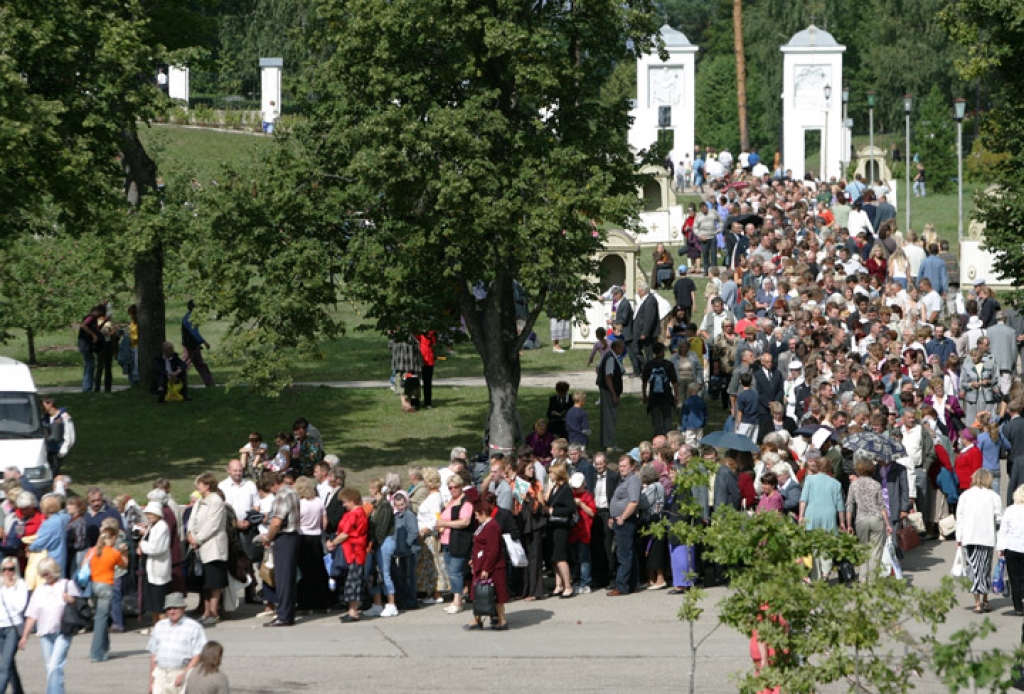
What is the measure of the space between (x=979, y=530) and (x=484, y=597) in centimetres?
534

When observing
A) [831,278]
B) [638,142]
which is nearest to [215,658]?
[831,278]

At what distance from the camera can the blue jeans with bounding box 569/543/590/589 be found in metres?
19.1

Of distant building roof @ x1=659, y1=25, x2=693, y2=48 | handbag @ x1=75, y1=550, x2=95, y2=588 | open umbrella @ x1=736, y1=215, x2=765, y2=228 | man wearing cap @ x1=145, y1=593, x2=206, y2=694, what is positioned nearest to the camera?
man wearing cap @ x1=145, y1=593, x2=206, y2=694

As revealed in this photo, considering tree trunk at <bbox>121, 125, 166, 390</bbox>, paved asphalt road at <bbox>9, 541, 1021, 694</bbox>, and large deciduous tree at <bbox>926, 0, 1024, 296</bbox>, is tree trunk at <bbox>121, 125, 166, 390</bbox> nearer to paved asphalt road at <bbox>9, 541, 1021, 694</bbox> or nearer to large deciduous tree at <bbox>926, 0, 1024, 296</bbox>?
paved asphalt road at <bbox>9, 541, 1021, 694</bbox>

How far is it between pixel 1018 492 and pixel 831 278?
44.9ft

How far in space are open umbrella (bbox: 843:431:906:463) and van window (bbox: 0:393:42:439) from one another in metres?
11.3

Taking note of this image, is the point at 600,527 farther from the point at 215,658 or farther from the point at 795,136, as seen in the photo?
the point at 795,136

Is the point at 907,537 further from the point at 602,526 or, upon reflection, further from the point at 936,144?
the point at 936,144

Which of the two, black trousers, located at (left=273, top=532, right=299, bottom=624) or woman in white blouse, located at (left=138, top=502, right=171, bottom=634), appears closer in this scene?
woman in white blouse, located at (left=138, top=502, right=171, bottom=634)

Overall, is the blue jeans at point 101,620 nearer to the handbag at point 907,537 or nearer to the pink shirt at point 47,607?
the pink shirt at point 47,607

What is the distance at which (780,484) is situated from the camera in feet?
62.4

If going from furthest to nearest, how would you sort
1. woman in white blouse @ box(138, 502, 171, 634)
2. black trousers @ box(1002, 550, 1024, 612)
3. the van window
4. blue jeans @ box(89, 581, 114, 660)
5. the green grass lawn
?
1. the green grass lawn
2. the van window
3. black trousers @ box(1002, 550, 1024, 612)
4. woman in white blouse @ box(138, 502, 171, 634)
5. blue jeans @ box(89, 581, 114, 660)

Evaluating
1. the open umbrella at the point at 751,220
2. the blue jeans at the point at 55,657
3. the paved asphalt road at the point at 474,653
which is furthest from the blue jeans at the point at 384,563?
the open umbrella at the point at 751,220

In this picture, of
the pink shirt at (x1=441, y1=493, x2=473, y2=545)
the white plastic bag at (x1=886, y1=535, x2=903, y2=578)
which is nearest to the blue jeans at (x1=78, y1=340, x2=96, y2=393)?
the pink shirt at (x1=441, y1=493, x2=473, y2=545)
